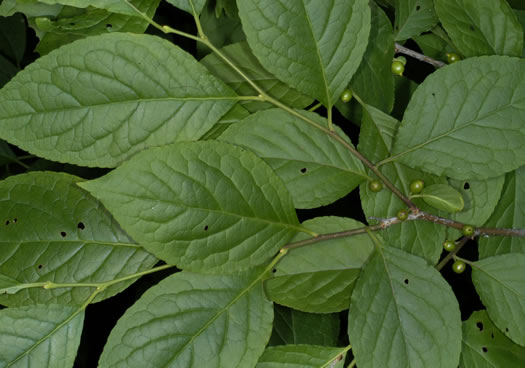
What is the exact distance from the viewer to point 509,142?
3.45ft

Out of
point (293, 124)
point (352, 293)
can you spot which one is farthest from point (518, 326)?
point (293, 124)

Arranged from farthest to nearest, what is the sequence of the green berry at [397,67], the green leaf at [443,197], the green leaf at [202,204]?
the green berry at [397,67]
the green leaf at [443,197]
the green leaf at [202,204]

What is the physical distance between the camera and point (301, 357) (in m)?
1.14

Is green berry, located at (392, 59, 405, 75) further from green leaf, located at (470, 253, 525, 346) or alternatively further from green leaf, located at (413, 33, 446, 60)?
green leaf, located at (470, 253, 525, 346)

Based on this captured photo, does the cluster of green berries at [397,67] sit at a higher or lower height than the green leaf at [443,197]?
higher

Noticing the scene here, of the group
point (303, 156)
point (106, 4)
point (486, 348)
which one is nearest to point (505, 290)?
point (486, 348)

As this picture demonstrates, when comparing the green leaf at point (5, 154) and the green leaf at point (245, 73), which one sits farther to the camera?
the green leaf at point (5, 154)

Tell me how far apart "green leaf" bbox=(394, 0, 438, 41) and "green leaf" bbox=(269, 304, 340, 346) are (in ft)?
2.16

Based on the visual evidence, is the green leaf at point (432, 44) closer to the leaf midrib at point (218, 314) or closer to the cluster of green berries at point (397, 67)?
the cluster of green berries at point (397, 67)

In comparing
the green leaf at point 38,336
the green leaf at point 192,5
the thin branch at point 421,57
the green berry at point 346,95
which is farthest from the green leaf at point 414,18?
the green leaf at point 38,336

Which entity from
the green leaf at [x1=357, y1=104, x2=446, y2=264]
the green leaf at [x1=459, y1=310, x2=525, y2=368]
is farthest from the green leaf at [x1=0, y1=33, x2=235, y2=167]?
the green leaf at [x1=459, y1=310, x2=525, y2=368]

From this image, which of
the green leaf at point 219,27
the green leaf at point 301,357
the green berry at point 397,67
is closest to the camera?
the green leaf at point 301,357

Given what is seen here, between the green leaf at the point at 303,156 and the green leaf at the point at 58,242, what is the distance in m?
0.30

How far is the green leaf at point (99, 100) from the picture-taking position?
1003 millimetres
